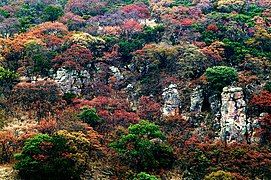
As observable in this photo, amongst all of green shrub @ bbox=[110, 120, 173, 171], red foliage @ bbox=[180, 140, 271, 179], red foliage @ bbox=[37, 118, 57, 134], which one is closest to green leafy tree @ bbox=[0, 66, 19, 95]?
red foliage @ bbox=[37, 118, 57, 134]

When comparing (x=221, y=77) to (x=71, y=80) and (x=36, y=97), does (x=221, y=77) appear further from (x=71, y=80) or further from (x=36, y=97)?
(x=36, y=97)

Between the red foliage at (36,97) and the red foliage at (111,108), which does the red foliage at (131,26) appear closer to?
the red foliage at (111,108)

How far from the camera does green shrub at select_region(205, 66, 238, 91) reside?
113ft

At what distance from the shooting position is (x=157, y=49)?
39.1 metres

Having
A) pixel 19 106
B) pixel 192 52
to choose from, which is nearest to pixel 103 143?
pixel 19 106

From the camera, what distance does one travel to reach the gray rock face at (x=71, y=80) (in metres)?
37.6

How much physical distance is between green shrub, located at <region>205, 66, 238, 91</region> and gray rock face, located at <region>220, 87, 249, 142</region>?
2.58ft

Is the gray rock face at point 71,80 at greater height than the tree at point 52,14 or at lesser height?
lesser

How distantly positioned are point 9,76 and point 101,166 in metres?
11.6

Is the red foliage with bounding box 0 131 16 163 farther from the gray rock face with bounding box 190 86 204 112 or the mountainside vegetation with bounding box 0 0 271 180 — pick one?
the gray rock face with bounding box 190 86 204 112

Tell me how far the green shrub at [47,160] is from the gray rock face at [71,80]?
34.6ft

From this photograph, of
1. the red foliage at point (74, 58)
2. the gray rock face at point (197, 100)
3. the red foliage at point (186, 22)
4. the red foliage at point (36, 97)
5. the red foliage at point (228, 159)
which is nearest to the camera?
the red foliage at point (228, 159)

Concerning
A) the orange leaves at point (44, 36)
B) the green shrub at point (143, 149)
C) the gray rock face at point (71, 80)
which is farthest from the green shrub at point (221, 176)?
the orange leaves at point (44, 36)

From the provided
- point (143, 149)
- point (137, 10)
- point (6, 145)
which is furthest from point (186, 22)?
point (6, 145)
